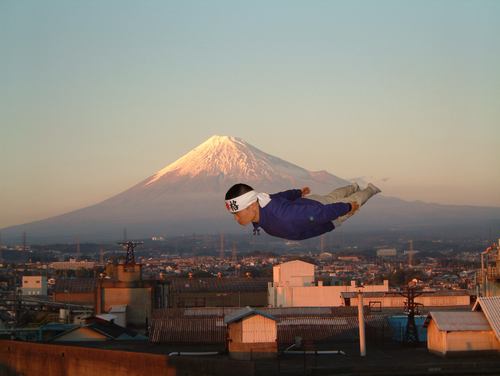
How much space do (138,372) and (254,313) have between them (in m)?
5.05

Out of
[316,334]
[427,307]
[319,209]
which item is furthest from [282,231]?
[427,307]

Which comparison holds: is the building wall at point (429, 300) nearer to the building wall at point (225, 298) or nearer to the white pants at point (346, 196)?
the building wall at point (225, 298)

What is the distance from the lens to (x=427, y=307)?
7862 cm

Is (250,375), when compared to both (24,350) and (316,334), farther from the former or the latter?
(24,350)

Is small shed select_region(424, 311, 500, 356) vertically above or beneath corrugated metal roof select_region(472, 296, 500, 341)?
beneath

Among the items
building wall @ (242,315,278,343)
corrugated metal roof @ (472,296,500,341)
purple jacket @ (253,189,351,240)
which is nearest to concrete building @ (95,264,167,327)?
building wall @ (242,315,278,343)

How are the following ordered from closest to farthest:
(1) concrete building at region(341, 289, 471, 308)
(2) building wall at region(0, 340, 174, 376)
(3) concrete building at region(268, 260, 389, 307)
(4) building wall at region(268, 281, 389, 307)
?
(2) building wall at region(0, 340, 174, 376), (1) concrete building at region(341, 289, 471, 308), (3) concrete building at region(268, 260, 389, 307), (4) building wall at region(268, 281, 389, 307)

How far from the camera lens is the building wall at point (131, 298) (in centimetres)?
9438

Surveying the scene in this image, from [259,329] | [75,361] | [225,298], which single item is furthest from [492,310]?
[225,298]

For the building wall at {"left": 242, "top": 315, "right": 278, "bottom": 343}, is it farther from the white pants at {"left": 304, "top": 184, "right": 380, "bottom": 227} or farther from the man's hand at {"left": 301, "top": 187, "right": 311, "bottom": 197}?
the white pants at {"left": 304, "top": 184, "right": 380, "bottom": 227}

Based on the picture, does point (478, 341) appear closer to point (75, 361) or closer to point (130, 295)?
point (75, 361)

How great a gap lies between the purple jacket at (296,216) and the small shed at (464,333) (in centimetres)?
2441

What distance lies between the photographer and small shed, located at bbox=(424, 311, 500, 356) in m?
44.8

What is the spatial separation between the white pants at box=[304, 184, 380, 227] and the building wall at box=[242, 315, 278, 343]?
2446cm
